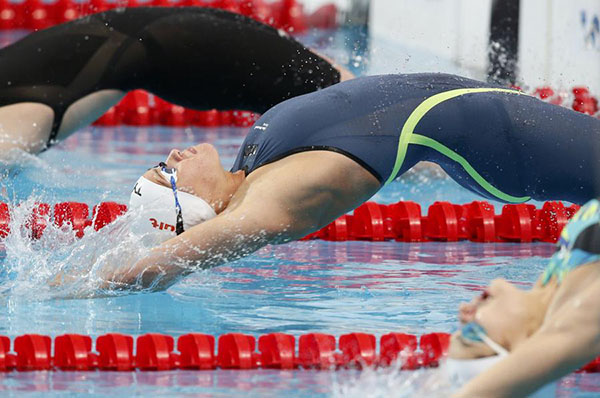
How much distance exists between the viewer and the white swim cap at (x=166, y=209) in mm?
2736

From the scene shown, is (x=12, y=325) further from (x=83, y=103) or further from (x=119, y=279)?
(x=83, y=103)

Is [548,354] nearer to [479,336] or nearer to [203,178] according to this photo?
[479,336]

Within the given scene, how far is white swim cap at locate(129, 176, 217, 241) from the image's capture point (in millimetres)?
2736

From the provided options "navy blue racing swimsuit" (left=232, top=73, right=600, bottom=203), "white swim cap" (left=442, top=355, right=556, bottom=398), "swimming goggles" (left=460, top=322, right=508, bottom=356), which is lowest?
"white swim cap" (left=442, top=355, right=556, bottom=398)

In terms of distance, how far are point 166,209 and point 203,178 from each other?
11cm

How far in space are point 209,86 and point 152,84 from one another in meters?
0.20

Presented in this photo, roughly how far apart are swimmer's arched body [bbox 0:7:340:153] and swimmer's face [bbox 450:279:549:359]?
194 cm

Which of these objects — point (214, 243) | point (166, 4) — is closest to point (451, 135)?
point (214, 243)

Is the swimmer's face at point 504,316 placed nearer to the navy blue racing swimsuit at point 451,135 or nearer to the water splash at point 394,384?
the water splash at point 394,384

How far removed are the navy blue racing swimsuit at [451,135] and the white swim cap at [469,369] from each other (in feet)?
2.84

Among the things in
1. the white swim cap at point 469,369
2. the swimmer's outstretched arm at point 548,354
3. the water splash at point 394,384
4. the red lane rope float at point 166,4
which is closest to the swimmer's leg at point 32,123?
the water splash at point 394,384

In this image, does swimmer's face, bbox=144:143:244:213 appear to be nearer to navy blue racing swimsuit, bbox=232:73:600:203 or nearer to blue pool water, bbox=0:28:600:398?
navy blue racing swimsuit, bbox=232:73:600:203

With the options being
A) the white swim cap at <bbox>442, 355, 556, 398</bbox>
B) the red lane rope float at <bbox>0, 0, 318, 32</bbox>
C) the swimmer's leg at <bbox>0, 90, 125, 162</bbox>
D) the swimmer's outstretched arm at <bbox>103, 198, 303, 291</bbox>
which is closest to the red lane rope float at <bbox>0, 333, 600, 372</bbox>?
the swimmer's outstretched arm at <bbox>103, 198, 303, 291</bbox>

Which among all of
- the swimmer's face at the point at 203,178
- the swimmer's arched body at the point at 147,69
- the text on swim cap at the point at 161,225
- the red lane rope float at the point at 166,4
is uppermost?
the red lane rope float at the point at 166,4
